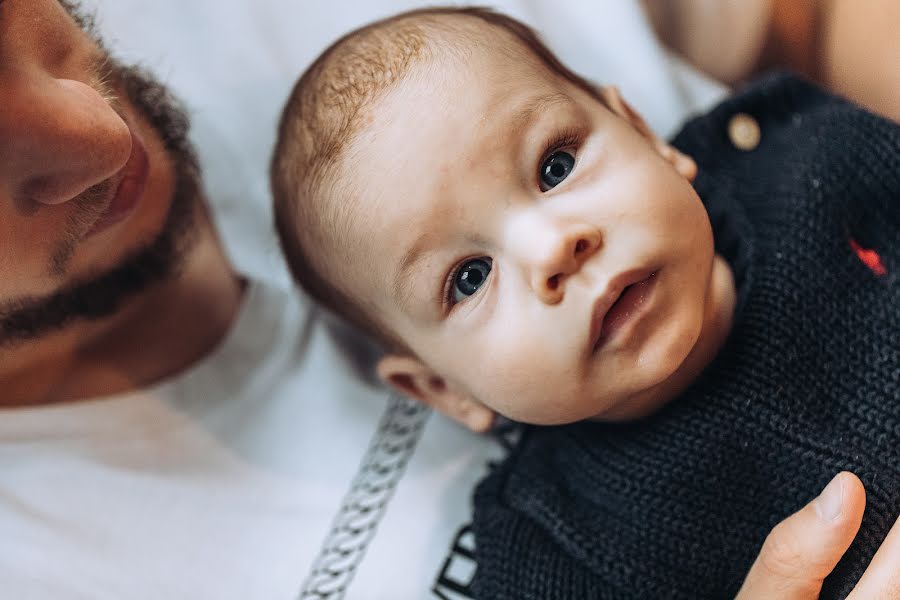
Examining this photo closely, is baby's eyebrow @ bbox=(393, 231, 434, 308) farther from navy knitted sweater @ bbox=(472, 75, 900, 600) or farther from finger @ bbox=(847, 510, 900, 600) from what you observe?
finger @ bbox=(847, 510, 900, 600)

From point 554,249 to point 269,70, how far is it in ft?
2.23

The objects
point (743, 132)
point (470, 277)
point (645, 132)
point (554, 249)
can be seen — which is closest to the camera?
point (554, 249)

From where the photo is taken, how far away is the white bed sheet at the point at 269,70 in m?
1.24

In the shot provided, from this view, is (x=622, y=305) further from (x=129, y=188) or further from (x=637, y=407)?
(x=129, y=188)

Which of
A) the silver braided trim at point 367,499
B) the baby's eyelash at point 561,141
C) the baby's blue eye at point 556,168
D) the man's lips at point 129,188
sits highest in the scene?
the baby's eyelash at point 561,141

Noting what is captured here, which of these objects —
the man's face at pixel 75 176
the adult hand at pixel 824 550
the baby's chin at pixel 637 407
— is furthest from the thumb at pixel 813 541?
the man's face at pixel 75 176

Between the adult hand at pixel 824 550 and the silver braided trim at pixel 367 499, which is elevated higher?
the adult hand at pixel 824 550

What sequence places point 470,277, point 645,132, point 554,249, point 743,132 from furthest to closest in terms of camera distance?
point 743,132, point 645,132, point 470,277, point 554,249

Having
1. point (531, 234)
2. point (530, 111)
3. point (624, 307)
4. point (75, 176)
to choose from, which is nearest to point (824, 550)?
point (624, 307)

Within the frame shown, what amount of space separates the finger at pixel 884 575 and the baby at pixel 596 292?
4 centimetres

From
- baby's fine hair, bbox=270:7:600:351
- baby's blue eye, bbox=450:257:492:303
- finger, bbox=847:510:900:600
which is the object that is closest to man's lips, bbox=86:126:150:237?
baby's fine hair, bbox=270:7:600:351

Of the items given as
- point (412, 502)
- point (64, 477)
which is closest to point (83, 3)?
point (64, 477)

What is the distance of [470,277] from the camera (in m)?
0.94

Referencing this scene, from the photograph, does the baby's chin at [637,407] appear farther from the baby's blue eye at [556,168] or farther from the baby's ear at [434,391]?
the baby's blue eye at [556,168]
